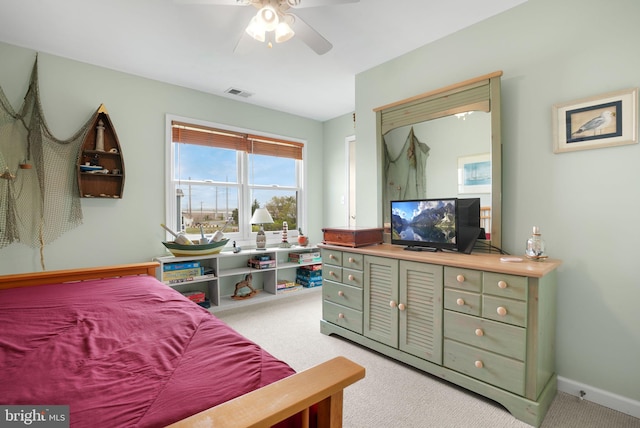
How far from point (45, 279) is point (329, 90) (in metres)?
3.16

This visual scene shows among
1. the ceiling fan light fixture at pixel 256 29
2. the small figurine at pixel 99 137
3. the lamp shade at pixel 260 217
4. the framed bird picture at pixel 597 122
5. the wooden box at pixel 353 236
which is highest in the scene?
the ceiling fan light fixture at pixel 256 29

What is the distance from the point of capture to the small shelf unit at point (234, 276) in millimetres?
3438

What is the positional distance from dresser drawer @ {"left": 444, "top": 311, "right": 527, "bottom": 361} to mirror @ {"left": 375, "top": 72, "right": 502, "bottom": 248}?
641mm

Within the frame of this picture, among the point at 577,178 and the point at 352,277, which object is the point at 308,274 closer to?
the point at 352,277

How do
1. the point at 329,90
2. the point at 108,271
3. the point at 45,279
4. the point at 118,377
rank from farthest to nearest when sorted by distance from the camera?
the point at 329,90 < the point at 108,271 < the point at 45,279 < the point at 118,377

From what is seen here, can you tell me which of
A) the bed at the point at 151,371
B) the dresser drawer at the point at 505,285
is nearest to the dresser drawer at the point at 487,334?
the dresser drawer at the point at 505,285

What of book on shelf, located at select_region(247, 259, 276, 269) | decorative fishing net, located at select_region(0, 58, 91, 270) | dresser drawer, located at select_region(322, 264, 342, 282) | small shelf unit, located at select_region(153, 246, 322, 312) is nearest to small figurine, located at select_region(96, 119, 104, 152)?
decorative fishing net, located at select_region(0, 58, 91, 270)

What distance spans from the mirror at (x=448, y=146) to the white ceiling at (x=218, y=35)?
1.69 feet

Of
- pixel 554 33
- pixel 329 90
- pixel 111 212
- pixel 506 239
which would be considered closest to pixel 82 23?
pixel 111 212

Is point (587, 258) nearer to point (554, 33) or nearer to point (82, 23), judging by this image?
point (554, 33)

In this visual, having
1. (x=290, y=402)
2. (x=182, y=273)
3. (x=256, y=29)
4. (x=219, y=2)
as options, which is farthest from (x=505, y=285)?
(x=182, y=273)

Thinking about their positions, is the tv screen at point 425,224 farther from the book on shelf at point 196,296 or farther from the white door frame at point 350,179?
the book on shelf at point 196,296

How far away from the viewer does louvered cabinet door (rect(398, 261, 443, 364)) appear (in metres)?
2.05

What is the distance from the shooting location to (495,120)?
2184 mm
